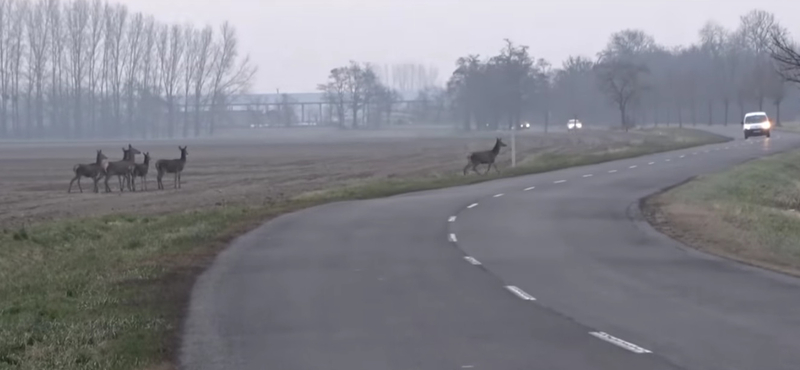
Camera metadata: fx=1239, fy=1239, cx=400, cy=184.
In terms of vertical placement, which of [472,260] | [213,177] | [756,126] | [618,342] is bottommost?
[213,177]

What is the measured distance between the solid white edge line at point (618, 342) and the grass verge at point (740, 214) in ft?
18.8

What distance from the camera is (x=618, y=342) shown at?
11195 mm

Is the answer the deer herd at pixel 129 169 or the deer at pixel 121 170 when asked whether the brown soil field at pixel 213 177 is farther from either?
the deer at pixel 121 170

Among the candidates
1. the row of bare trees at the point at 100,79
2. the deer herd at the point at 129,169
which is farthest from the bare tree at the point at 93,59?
the deer herd at the point at 129,169

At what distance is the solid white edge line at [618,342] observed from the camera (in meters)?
10.8

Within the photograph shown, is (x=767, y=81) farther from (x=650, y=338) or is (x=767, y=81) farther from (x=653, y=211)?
(x=650, y=338)

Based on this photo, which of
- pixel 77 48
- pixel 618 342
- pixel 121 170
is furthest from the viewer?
pixel 77 48

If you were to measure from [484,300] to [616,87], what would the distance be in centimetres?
8661

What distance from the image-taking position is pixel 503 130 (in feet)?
419

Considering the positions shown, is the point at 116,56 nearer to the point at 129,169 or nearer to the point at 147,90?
the point at 147,90

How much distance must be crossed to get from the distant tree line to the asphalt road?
78.6 m

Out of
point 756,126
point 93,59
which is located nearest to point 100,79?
point 93,59

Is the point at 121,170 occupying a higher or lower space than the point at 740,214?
higher

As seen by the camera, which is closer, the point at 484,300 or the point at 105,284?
the point at 484,300
